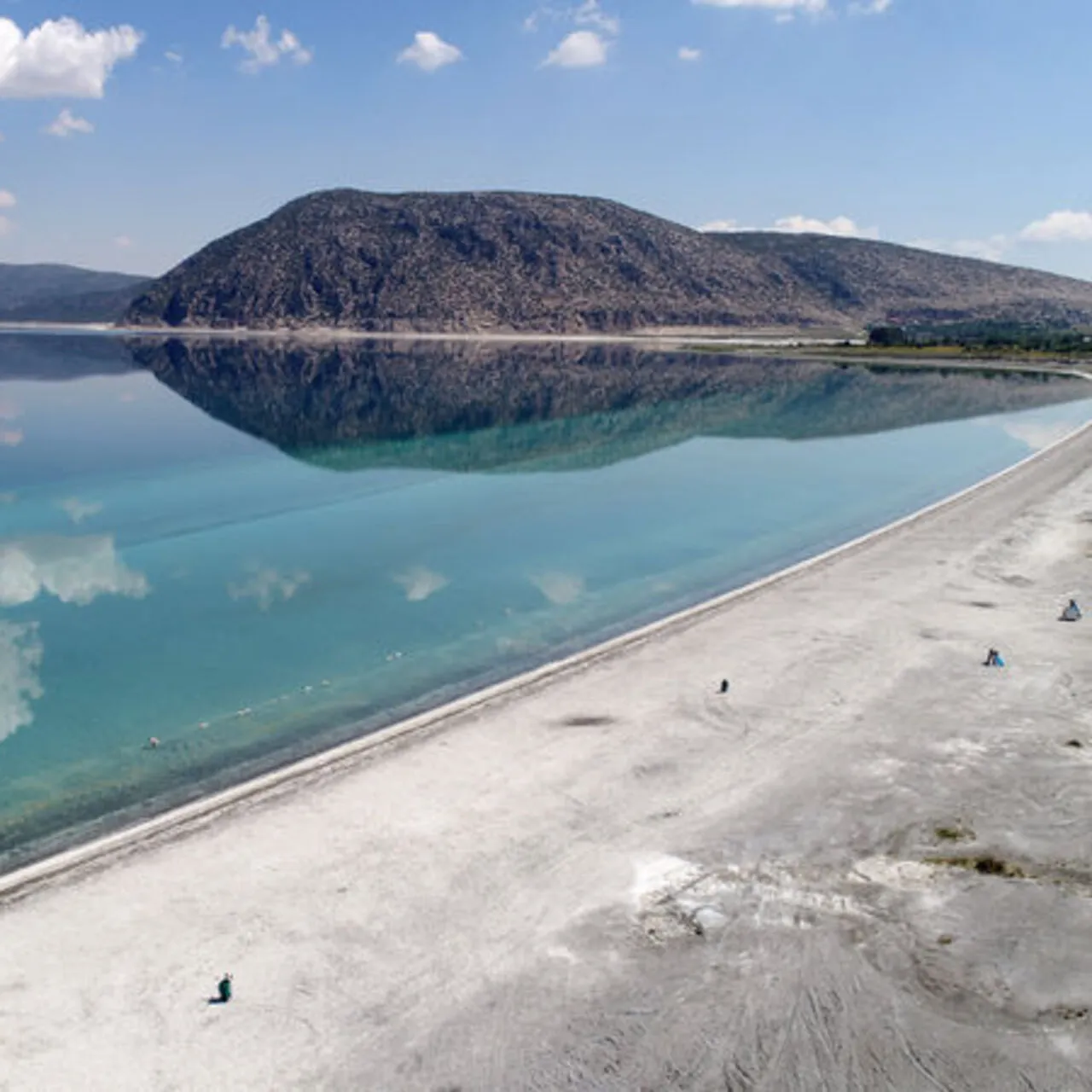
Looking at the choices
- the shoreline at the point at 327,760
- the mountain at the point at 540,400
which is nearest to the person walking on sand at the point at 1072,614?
the shoreline at the point at 327,760

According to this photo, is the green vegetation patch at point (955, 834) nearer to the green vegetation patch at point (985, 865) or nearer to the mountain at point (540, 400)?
the green vegetation patch at point (985, 865)

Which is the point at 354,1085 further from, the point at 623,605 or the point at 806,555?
the point at 806,555

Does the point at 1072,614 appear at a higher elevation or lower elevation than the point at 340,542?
higher

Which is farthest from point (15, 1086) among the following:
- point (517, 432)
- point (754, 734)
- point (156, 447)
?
point (517, 432)

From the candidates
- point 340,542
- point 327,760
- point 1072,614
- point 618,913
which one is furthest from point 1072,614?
point 340,542

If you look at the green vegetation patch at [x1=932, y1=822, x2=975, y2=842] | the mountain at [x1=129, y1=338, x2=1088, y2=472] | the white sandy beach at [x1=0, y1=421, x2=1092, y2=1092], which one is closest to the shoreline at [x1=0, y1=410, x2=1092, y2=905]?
the white sandy beach at [x1=0, y1=421, x2=1092, y2=1092]

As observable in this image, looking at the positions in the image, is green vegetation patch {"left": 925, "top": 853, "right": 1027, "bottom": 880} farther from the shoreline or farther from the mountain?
the mountain

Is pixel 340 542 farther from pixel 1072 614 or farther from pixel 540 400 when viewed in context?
pixel 540 400
